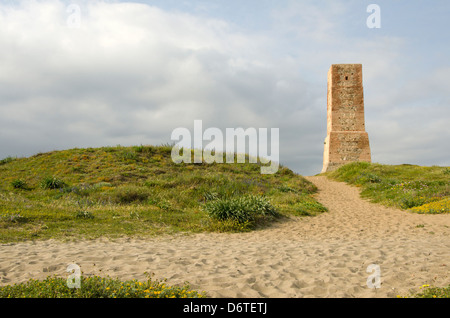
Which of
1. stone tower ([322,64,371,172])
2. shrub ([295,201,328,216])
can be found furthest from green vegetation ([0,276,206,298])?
stone tower ([322,64,371,172])

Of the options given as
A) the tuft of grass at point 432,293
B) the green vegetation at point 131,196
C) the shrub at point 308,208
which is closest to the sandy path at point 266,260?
the tuft of grass at point 432,293

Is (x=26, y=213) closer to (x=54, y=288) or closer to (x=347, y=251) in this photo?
(x=54, y=288)

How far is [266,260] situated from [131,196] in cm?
887

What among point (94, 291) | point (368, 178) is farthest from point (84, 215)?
point (368, 178)

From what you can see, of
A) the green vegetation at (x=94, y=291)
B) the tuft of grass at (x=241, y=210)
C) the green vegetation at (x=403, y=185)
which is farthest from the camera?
the green vegetation at (x=403, y=185)

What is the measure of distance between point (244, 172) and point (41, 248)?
1490 centimetres

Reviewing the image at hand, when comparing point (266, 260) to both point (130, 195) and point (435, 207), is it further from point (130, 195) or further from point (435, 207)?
point (435, 207)

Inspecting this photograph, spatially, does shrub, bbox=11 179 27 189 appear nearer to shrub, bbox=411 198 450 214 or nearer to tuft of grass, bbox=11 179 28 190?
tuft of grass, bbox=11 179 28 190

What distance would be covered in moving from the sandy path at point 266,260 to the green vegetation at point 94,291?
47 centimetres

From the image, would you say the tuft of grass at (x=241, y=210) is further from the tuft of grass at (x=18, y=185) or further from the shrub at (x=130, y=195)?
the tuft of grass at (x=18, y=185)

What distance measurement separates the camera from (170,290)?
4.00 meters

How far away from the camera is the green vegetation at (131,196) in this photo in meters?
9.16

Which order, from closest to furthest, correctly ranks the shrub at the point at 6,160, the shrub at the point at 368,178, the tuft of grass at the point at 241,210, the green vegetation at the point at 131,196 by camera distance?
the green vegetation at the point at 131,196, the tuft of grass at the point at 241,210, the shrub at the point at 368,178, the shrub at the point at 6,160

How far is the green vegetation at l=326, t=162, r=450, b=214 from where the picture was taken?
1324 cm
